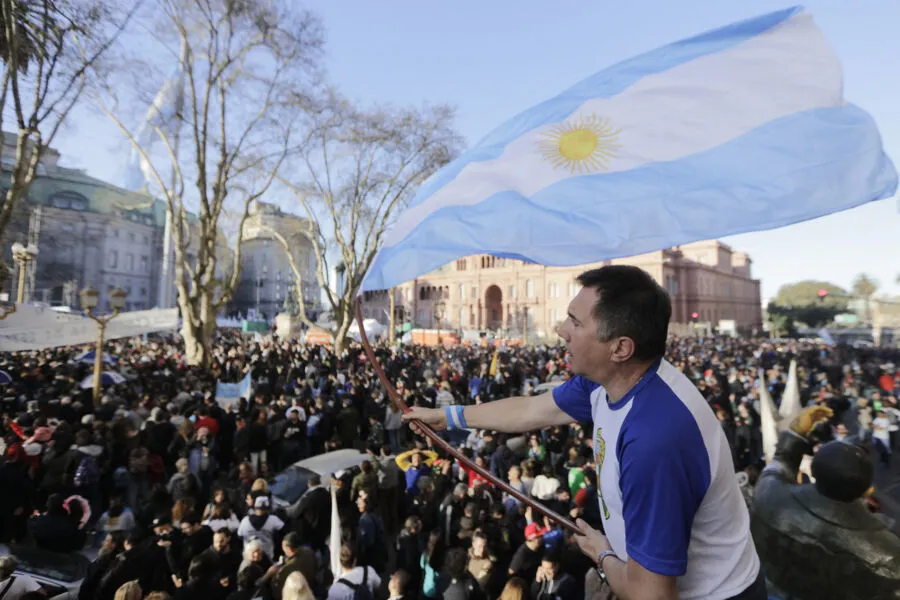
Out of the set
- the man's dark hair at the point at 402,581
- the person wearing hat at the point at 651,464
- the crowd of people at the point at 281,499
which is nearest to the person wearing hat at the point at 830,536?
the crowd of people at the point at 281,499

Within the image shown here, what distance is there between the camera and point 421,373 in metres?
20.1

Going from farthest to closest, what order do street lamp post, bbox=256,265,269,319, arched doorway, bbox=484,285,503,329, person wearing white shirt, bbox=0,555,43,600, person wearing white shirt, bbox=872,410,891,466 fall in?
street lamp post, bbox=256,265,269,319, arched doorway, bbox=484,285,503,329, person wearing white shirt, bbox=872,410,891,466, person wearing white shirt, bbox=0,555,43,600

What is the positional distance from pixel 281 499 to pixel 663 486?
19.7 feet

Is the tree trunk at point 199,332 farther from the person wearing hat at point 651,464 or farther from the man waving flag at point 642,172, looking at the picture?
the person wearing hat at point 651,464

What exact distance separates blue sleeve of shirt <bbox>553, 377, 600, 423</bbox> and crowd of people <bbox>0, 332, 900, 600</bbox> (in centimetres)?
108

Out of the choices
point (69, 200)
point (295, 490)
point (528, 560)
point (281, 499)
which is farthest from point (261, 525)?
point (69, 200)

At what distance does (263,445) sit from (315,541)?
3562mm

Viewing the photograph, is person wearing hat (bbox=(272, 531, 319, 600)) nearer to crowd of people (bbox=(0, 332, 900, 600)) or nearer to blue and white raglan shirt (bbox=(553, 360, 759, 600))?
crowd of people (bbox=(0, 332, 900, 600))

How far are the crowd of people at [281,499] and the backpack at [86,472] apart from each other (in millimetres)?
22

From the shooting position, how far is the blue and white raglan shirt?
1.17m

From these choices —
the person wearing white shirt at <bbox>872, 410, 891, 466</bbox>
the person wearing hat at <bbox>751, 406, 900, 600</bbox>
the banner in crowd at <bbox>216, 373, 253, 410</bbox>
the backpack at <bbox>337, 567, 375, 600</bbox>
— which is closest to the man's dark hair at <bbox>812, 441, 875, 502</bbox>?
the person wearing hat at <bbox>751, 406, 900, 600</bbox>

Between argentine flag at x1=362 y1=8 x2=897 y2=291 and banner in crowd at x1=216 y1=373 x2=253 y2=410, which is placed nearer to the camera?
argentine flag at x1=362 y1=8 x2=897 y2=291

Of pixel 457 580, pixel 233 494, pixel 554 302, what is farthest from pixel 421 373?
pixel 554 302

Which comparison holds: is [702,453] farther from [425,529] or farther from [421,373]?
[421,373]
